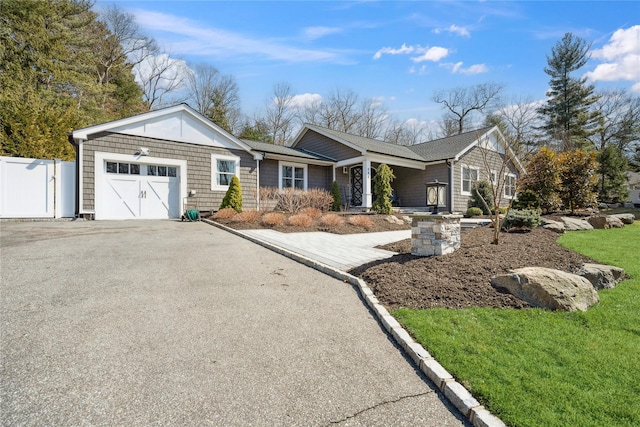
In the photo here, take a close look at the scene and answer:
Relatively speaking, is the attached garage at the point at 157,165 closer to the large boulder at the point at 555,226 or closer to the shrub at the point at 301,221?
the shrub at the point at 301,221

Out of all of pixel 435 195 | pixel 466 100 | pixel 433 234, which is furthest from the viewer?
pixel 466 100

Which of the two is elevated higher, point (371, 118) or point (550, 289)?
point (371, 118)

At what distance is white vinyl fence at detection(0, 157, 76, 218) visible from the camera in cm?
999

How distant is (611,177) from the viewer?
75.7ft

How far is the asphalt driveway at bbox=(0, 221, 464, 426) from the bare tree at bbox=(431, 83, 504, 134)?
3461 centimetres

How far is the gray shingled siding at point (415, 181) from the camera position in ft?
56.6

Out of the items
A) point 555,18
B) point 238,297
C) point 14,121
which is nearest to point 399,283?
point 238,297

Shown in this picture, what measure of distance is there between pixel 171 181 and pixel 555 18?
14.5 meters

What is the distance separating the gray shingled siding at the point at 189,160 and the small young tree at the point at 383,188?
5704 mm

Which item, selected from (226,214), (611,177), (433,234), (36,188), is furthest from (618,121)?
(36,188)

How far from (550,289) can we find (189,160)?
1268 centimetres

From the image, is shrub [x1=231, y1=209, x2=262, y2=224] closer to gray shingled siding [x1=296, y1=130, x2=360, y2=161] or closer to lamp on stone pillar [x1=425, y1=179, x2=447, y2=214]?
lamp on stone pillar [x1=425, y1=179, x2=447, y2=214]

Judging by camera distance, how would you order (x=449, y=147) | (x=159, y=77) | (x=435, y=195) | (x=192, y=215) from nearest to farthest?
(x=435, y=195), (x=192, y=215), (x=449, y=147), (x=159, y=77)

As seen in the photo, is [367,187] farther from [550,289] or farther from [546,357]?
[546,357]
